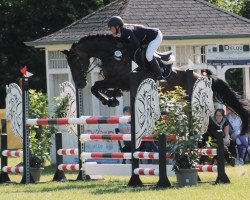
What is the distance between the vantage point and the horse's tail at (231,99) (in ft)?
55.9

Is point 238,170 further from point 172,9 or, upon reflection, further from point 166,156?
point 172,9

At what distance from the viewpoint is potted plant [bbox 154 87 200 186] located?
46.6ft

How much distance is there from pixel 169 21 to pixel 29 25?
12459mm

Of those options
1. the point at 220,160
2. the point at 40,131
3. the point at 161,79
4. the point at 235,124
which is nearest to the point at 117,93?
the point at 161,79

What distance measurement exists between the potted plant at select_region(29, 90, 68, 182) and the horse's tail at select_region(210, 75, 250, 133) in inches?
99.8

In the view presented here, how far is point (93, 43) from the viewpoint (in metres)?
16.4

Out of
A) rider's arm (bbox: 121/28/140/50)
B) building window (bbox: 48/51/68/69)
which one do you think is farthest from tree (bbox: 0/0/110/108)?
rider's arm (bbox: 121/28/140/50)

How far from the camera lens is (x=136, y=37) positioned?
1570 centimetres

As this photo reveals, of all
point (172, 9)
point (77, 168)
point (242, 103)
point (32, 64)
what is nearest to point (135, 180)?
point (77, 168)

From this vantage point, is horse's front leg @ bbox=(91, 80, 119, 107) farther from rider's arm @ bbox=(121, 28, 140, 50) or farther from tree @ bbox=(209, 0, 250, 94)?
tree @ bbox=(209, 0, 250, 94)

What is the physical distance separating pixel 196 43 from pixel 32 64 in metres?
12.6

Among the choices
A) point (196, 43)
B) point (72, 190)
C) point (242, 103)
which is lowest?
point (72, 190)

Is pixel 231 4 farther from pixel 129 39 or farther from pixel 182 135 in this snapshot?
pixel 182 135

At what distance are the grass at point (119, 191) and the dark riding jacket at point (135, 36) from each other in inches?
81.0
